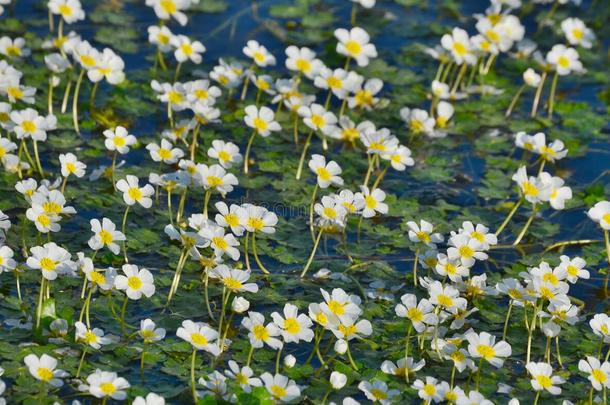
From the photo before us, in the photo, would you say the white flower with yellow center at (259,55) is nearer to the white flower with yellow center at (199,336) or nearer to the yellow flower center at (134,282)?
the yellow flower center at (134,282)

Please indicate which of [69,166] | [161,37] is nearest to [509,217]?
[69,166]

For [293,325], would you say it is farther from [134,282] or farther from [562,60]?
[562,60]

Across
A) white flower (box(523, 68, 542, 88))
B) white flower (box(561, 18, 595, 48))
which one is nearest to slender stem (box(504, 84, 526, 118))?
white flower (box(523, 68, 542, 88))

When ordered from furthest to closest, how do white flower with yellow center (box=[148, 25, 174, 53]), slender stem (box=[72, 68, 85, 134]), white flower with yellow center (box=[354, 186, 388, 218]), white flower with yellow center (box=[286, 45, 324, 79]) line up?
white flower with yellow center (box=[148, 25, 174, 53])
white flower with yellow center (box=[286, 45, 324, 79])
slender stem (box=[72, 68, 85, 134])
white flower with yellow center (box=[354, 186, 388, 218])

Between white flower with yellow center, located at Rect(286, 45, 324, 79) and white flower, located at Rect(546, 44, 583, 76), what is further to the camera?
white flower, located at Rect(546, 44, 583, 76)

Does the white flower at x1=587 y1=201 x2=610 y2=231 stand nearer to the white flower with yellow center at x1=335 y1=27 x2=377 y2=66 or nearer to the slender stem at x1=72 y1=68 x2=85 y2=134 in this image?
the white flower with yellow center at x1=335 y1=27 x2=377 y2=66

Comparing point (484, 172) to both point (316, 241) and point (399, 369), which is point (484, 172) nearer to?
point (316, 241)

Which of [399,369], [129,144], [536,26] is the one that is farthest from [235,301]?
[536,26]

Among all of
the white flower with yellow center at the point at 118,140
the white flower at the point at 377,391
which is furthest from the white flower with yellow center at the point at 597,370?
the white flower with yellow center at the point at 118,140
